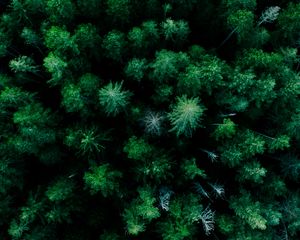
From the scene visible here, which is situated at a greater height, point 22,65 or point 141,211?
point 22,65

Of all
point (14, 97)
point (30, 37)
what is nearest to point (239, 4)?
point (30, 37)

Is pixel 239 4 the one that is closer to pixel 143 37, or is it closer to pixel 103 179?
pixel 143 37

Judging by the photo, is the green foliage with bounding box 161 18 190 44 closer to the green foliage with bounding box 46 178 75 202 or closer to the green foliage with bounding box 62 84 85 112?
the green foliage with bounding box 62 84 85 112

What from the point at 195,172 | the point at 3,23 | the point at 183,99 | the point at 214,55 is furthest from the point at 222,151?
the point at 3,23

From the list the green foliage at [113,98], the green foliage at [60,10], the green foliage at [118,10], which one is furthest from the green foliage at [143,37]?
the green foliage at [60,10]

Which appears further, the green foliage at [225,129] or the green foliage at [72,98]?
the green foliage at [225,129]

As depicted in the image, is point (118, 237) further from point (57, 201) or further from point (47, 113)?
point (47, 113)

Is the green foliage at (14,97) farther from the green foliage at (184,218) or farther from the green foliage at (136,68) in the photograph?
the green foliage at (184,218)
